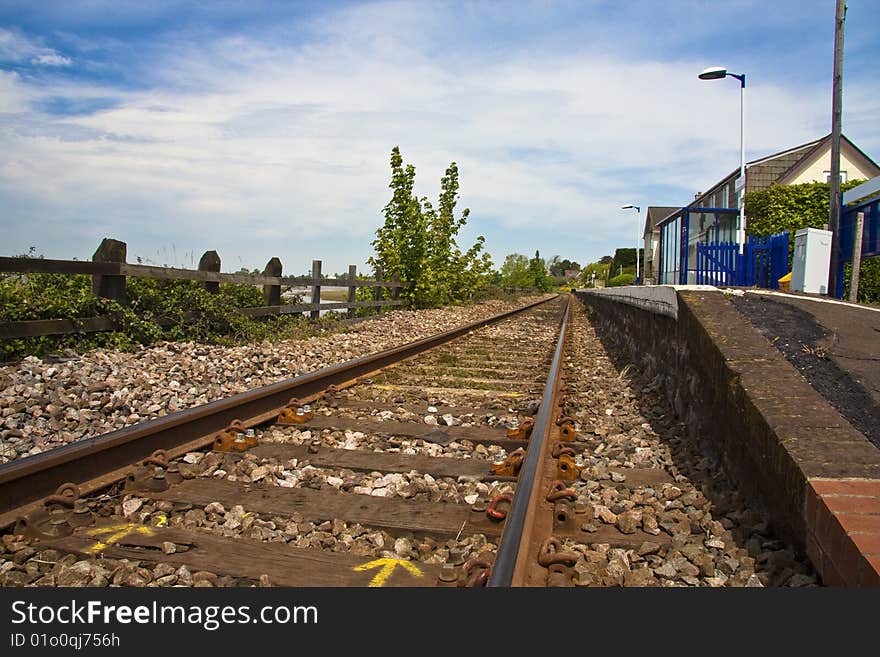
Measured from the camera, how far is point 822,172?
37156mm

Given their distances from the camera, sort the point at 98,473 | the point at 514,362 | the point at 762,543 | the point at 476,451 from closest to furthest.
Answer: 1. the point at 762,543
2. the point at 98,473
3. the point at 476,451
4. the point at 514,362

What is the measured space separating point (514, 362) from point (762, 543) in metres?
5.59

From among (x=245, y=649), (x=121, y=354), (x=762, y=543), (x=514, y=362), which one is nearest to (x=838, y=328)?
(x=762, y=543)

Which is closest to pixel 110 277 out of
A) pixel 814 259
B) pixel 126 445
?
pixel 126 445

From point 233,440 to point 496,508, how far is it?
6.09 feet

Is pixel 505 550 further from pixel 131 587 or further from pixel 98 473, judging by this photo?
pixel 98 473

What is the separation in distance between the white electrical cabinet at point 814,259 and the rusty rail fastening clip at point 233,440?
33.0 ft

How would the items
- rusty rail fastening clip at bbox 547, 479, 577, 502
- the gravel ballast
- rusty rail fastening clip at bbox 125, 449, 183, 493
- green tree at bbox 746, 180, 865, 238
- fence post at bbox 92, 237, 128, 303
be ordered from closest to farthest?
1. rusty rail fastening clip at bbox 547, 479, 577, 502
2. rusty rail fastening clip at bbox 125, 449, 183, 493
3. the gravel ballast
4. fence post at bbox 92, 237, 128, 303
5. green tree at bbox 746, 180, 865, 238

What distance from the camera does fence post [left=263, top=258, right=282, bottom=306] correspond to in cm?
1007

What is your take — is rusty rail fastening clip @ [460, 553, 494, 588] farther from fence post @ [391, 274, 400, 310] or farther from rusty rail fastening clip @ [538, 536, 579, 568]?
fence post @ [391, 274, 400, 310]

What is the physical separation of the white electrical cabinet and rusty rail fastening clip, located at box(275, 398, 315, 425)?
9.41 metres

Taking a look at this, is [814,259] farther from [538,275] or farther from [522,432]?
[538,275]

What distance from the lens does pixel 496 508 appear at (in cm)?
290

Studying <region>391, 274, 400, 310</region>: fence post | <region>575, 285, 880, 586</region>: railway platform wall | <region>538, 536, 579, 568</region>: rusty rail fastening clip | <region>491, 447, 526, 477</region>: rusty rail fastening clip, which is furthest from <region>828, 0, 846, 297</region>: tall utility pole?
<region>538, 536, 579, 568</region>: rusty rail fastening clip
